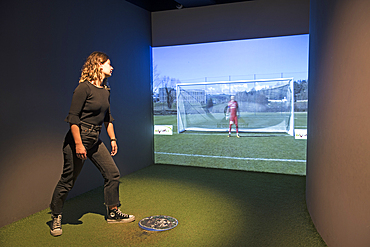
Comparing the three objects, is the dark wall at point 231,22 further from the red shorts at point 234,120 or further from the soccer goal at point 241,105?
the red shorts at point 234,120

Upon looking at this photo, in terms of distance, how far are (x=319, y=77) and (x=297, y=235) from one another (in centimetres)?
147

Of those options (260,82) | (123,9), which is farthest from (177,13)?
(260,82)

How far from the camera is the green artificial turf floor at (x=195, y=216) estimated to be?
249 centimetres

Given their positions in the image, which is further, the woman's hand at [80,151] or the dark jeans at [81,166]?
the dark jeans at [81,166]

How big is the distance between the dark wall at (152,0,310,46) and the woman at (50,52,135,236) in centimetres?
316

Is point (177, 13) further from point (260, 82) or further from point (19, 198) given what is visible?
point (19, 198)

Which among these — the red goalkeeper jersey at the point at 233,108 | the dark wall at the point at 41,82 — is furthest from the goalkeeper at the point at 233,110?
the dark wall at the point at 41,82

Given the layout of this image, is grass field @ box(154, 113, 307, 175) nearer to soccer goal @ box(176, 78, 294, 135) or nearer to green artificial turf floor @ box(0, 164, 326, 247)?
soccer goal @ box(176, 78, 294, 135)

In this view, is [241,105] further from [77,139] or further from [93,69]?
[77,139]

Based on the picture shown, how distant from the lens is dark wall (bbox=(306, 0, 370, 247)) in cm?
163

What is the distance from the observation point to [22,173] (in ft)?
10.0

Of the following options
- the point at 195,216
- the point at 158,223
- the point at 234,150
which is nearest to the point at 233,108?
the point at 234,150

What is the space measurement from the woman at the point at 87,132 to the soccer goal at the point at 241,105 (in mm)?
3074

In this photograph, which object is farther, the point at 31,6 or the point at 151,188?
the point at 151,188
